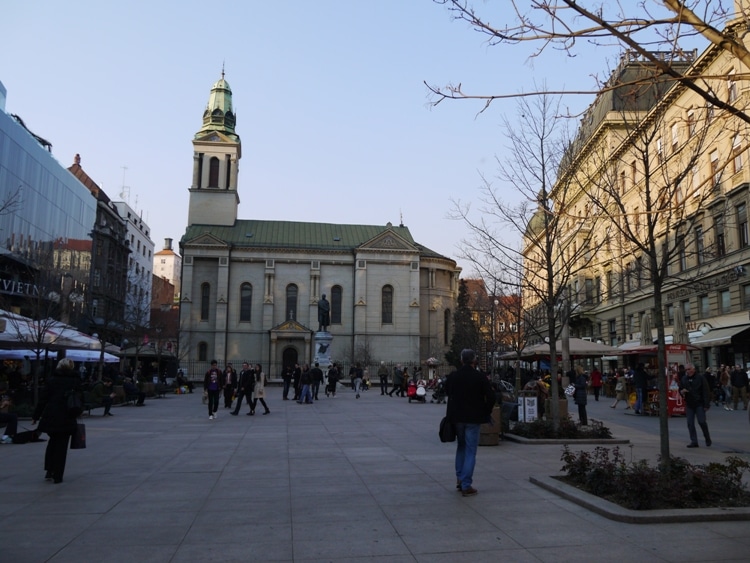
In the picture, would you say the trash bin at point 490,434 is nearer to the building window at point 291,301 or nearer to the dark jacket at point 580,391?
the dark jacket at point 580,391

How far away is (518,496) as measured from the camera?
26.0 feet

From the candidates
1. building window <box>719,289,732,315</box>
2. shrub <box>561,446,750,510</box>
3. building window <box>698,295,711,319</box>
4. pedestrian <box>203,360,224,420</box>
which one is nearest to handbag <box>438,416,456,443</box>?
shrub <box>561,446,750,510</box>

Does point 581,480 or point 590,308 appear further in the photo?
point 590,308

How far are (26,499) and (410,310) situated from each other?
65438mm

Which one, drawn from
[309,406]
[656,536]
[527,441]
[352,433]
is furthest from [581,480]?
[309,406]

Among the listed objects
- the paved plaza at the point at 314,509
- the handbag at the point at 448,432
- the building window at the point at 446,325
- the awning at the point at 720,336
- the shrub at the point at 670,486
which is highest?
the building window at the point at 446,325

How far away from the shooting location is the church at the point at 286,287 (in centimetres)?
6962

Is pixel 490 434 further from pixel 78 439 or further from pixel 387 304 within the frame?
pixel 387 304

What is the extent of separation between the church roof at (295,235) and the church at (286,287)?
13 cm

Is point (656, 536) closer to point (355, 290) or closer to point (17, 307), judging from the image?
point (17, 307)

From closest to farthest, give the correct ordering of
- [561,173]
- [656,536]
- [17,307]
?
1. [656,536]
2. [561,173]
3. [17,307]

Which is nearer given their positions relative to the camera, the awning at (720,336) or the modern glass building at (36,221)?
the awning at (720,336)

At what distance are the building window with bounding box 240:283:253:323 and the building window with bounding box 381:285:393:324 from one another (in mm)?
14960

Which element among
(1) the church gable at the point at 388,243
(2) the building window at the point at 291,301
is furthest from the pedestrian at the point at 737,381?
(2) the building window at the point at 291,301
